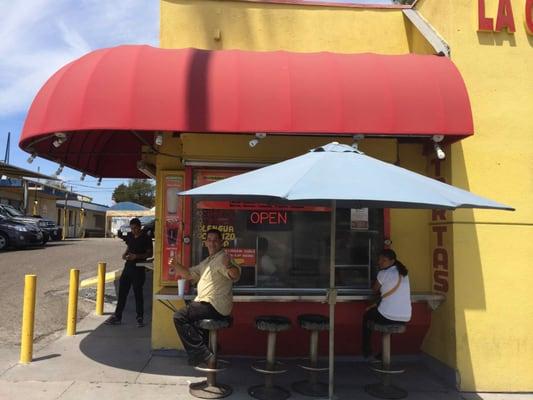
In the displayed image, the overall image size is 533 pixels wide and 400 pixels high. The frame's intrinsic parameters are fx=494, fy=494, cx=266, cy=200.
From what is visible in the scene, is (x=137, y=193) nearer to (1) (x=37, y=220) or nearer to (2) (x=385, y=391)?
(1) (x=37, y=220)

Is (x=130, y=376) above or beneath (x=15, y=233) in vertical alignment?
beneath

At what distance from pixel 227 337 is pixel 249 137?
2546 millimetres

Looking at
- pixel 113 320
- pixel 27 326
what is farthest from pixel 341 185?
pixel 113 320

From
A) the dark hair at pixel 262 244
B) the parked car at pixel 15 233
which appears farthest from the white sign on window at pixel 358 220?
the parked car at pixel 15 233

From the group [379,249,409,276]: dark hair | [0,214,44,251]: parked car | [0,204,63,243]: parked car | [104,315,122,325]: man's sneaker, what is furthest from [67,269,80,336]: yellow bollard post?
[0,204,63,243]: parked car

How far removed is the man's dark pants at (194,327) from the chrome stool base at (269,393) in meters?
0.64

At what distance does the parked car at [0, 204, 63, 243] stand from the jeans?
62.7ft

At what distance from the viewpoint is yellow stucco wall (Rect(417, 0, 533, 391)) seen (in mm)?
5625

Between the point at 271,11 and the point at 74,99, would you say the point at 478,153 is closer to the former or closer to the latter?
the point at 271,11

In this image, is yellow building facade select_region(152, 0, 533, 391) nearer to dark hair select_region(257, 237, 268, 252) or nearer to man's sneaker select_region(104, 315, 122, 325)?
dark hair select_region(257, 237, 268, 252)

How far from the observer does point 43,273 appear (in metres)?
14.0

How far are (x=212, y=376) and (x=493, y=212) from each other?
369 cm

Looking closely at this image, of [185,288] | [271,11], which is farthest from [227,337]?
[271,11]

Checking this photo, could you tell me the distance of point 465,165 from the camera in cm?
586
